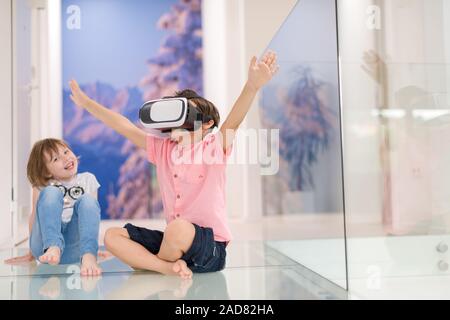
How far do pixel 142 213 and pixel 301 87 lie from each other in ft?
2.80

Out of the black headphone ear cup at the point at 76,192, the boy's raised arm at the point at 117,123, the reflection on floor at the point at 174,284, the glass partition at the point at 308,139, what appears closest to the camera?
the reflection on floor at the point at 174,284

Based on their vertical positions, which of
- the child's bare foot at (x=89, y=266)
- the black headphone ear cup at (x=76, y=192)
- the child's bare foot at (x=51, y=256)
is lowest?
the child's bare foot at (x=89, y=266)

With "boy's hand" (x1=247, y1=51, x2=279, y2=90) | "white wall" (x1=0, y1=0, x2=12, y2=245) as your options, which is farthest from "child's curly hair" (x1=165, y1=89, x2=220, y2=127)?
"white wall" (x1=0, y1=0, x2=12, y2=245)

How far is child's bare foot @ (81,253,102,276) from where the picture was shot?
4.49 ft

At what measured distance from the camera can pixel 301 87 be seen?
1.58 meters

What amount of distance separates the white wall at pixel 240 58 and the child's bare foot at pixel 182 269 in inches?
28.5

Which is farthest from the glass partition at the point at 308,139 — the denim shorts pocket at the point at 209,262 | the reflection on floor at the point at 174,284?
the denim shorts pocket at the point at 209,262

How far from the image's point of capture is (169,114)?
4.57 feet

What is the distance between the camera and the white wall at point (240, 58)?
6.57 feet

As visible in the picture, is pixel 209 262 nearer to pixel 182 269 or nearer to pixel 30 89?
pixel 182 269

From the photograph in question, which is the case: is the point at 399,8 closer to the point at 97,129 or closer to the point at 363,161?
the point at 363,161

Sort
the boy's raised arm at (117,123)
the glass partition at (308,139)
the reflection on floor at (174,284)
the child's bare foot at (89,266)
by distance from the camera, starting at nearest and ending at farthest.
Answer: the reflection on floor at (174,284)
the glass partition at (308,139)
the child's bare foot at (89,266)
the boy's raised arm at (117,123)

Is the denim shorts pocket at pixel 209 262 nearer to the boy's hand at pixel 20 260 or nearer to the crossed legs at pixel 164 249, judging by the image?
the crossed legs at pixel 164 249

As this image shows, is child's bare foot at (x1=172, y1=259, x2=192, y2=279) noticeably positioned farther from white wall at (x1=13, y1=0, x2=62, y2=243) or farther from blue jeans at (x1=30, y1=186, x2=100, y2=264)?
white wall at (x1=13, y1=0, x2=62, y2=243)
